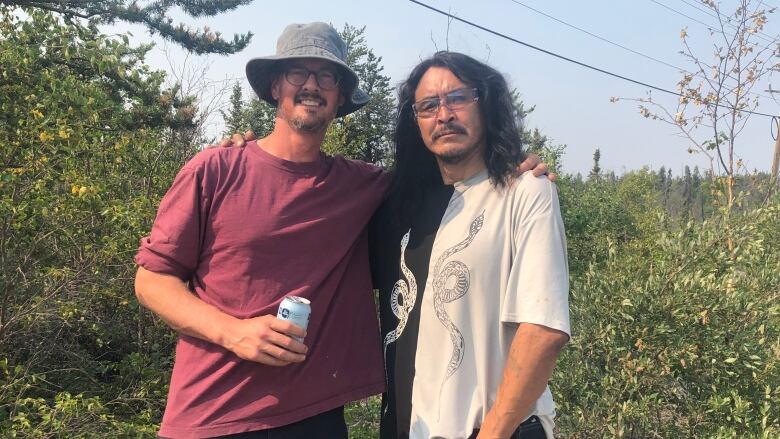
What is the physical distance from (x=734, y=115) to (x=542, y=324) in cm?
732

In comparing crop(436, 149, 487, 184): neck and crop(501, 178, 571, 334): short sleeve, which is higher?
crop(436, 149, 487, 184): neck

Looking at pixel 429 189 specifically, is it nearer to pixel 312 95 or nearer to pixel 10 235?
pixel 312 95

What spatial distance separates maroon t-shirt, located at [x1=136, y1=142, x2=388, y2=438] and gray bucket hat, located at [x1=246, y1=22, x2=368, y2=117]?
337 millimetres

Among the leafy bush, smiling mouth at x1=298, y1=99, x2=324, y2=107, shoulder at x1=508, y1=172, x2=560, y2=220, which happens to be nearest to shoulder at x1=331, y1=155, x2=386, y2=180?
smiling mouth at x1=298, y1=99, x2=324, y2=107

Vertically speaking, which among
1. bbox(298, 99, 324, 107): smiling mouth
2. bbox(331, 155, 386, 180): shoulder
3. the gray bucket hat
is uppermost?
the gray bucket hat

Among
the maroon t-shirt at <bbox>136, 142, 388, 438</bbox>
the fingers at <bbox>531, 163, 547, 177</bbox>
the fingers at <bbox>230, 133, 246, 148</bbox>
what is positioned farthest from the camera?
the fingers at <bbox>230, 133, 246, 148</bbox>

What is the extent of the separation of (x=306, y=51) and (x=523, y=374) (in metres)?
1.41

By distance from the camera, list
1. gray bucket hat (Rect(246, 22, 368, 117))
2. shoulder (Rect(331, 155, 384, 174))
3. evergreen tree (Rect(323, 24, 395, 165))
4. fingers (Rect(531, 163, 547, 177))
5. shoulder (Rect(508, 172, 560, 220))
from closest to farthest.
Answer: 1. shoulder (Rect(508, 172, 560, 220))
2. fingers (Rect(531, 163, 547, 177))
3. gray bucket hat (Rect(246, 22, 368, 117))
4. shoulder (Rect(331, 155, 384, 174))
5. evergreen tree (Rect(323, 24, 395, 165))

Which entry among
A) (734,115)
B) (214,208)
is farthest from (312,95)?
(734,115)

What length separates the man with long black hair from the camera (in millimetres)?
1880

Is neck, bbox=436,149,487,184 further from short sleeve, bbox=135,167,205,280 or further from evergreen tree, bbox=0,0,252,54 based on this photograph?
evergreen tree, bbox=0,0,252,54

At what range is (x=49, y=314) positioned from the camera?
4.42 meters

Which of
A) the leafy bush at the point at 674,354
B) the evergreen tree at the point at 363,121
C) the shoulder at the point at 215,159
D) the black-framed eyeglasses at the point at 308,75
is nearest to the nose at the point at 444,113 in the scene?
the black-framed eyeglasses at the point at 308,75

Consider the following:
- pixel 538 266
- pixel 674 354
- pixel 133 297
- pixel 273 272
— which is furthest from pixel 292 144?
pixel 133 297
